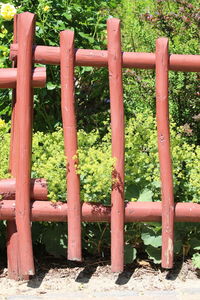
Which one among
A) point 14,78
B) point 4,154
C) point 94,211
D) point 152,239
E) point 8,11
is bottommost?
point 152,239

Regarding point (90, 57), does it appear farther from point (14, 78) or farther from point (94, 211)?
point (94, 211)

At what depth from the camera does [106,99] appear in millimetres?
4750

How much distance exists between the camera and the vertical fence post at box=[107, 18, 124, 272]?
3168 mm

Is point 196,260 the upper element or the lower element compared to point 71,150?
lower

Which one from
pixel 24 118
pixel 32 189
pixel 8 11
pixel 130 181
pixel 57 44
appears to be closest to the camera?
pixel 24 118

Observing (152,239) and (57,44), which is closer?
(152,239)

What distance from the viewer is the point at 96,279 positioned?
3357 mm

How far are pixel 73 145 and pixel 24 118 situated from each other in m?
0.31

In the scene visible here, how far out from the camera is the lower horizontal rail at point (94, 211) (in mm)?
3215

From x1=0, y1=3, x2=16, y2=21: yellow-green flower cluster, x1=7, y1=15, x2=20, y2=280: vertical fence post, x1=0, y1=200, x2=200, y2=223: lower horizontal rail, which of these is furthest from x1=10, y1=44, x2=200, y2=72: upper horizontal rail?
x1=0, y1=3, x2=16, y2=21: yellow-green flower cluster

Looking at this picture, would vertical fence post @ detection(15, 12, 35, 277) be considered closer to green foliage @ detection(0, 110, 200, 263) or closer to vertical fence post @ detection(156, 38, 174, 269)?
green foliage @ detection(0, 110, 200, 263)

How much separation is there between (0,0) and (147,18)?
3.97 feet

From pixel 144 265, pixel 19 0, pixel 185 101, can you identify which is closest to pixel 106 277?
pixel 144 265

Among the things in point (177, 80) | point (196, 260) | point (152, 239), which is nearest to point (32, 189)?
point (152, 239)
